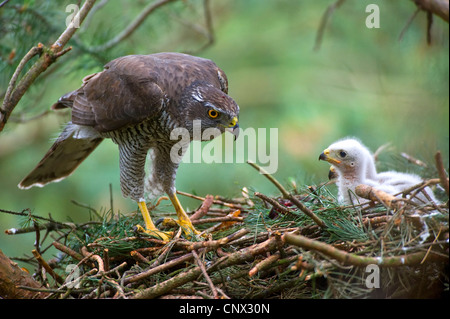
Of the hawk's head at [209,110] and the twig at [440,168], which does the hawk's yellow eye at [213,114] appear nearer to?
the hawk's head at [209,110]

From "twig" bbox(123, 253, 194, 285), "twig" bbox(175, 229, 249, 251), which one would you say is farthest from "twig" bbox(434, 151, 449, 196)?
"twig" bbox(123, 253, 194, 285)

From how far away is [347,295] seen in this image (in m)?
2.56

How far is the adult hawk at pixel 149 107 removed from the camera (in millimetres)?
3646

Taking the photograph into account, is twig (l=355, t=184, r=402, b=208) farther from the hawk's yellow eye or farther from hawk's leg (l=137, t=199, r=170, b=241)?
hawk's leg (l=137, t=199, r=170, b=241)

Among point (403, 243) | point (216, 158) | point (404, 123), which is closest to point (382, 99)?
point (404, 123)

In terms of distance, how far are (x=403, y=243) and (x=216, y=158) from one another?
12.9 ft

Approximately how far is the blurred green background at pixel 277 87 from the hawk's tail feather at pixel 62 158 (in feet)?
0.73

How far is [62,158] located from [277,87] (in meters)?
4.72

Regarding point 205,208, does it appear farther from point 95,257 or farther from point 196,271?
point 196,271

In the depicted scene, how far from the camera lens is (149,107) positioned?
142 inches

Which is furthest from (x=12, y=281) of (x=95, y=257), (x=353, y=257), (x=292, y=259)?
(x=353, y=257)

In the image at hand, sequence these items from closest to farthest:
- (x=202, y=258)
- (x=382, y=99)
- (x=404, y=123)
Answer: (x=202, y=258) → (x=404, y=123) → (x=382, y=99)

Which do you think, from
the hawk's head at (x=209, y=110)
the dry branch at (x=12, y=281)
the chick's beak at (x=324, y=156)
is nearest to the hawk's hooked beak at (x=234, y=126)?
the hawk's head at (x=209, y=110)
